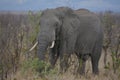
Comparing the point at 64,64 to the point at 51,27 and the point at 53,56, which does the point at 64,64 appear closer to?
the point at 53,56

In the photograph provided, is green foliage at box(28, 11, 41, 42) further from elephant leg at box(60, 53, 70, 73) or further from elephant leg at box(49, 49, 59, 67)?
elephant leg at box(60, 53, 70, 73)

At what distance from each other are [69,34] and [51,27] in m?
0.84

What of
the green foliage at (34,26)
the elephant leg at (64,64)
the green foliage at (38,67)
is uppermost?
the green foliage at (34,26)

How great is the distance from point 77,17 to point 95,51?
128 cm

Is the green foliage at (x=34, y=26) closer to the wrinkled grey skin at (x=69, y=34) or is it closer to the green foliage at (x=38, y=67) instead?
the wrinkled grey skin at (x=69, y=34)

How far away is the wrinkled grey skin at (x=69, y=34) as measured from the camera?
32.3 feet

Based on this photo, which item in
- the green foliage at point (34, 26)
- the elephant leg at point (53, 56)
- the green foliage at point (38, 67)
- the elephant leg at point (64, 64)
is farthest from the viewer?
the green foliage at point (34, 26)

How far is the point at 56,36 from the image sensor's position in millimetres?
10383

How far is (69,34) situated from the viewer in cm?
1069

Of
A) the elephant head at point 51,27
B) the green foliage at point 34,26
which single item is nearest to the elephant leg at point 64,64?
the elephant head at point 51,27

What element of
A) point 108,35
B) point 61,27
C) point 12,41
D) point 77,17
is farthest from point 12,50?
point 108,35

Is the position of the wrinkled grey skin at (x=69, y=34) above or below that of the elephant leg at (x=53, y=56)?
above

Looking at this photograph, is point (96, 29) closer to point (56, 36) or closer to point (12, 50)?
point (56, 36)

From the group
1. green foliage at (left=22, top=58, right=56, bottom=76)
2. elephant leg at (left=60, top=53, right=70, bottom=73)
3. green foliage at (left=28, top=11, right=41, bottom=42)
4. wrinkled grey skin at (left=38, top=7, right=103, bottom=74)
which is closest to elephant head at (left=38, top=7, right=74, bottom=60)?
wrinkled grey skin at (left=38, top=7, right=103, bottom=74)
